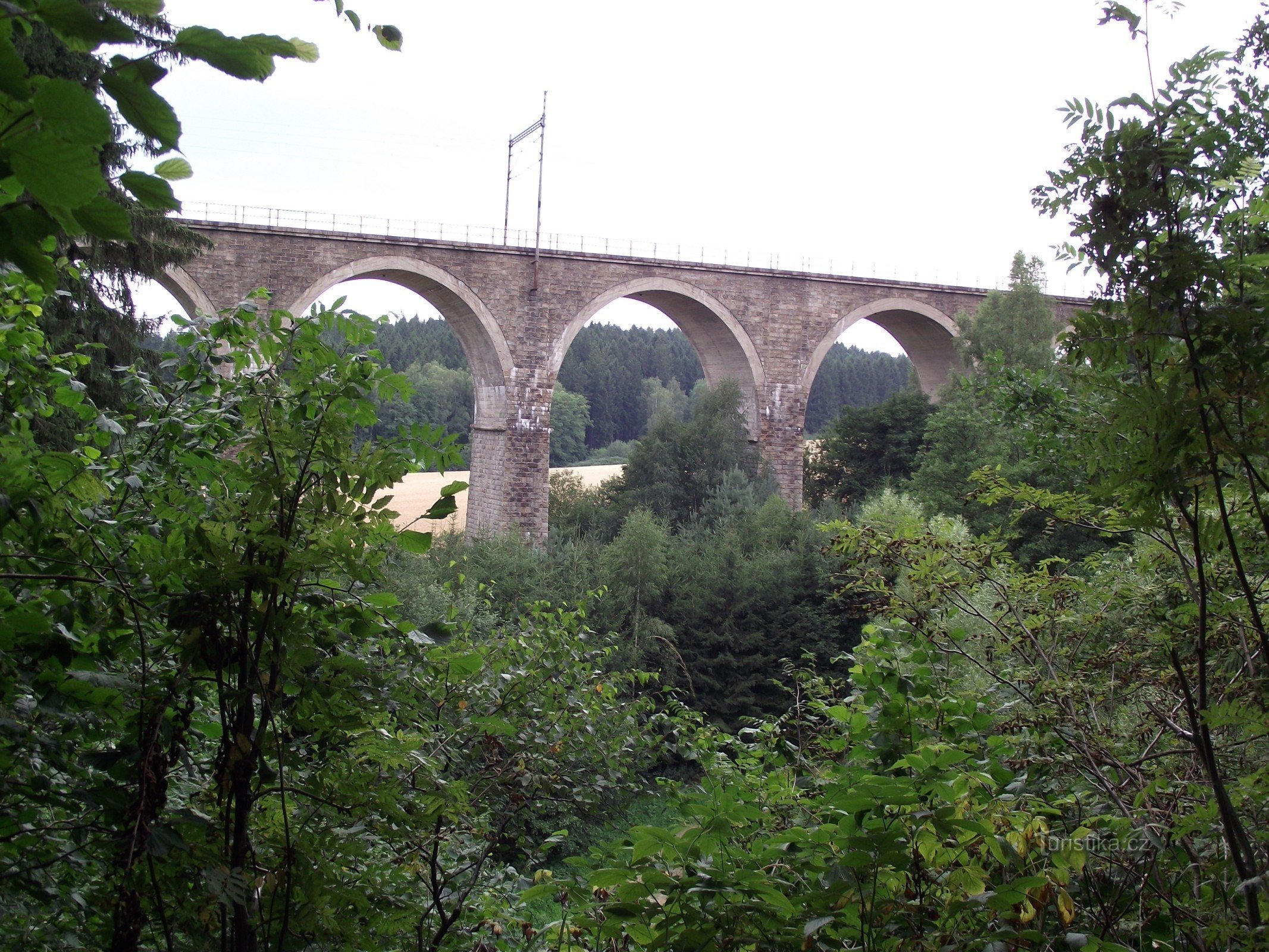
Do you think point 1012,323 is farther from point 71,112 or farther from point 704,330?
point 71,112

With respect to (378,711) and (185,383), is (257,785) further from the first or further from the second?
(185,383)

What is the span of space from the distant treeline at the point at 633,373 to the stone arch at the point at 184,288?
1447 inches

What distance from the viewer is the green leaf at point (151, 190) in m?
0.75

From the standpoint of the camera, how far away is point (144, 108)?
2.30ft

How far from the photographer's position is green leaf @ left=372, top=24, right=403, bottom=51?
1021 mm

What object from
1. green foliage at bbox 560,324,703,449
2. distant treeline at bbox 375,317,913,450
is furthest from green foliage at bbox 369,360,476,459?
green foliage at bbox 560,324,703,449

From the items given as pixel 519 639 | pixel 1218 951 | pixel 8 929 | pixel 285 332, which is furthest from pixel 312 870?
pixel 519 639

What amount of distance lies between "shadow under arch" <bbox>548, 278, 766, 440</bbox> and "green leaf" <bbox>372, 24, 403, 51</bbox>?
17518 mm

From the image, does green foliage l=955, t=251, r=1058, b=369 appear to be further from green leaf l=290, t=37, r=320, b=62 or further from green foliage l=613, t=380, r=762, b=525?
green leaf l=290, t=37, r=320, b=62

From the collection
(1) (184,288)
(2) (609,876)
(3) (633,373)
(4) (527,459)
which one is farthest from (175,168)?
(3) (633,373)

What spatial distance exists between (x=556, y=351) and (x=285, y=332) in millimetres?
17045

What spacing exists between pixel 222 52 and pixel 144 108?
0.08 m

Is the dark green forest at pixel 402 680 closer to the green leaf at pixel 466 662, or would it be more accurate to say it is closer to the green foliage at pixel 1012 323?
the green leaf at pixel 466 662

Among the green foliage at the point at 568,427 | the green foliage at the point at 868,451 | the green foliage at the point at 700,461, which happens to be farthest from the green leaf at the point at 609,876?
the green foliage at the point at 568,427
